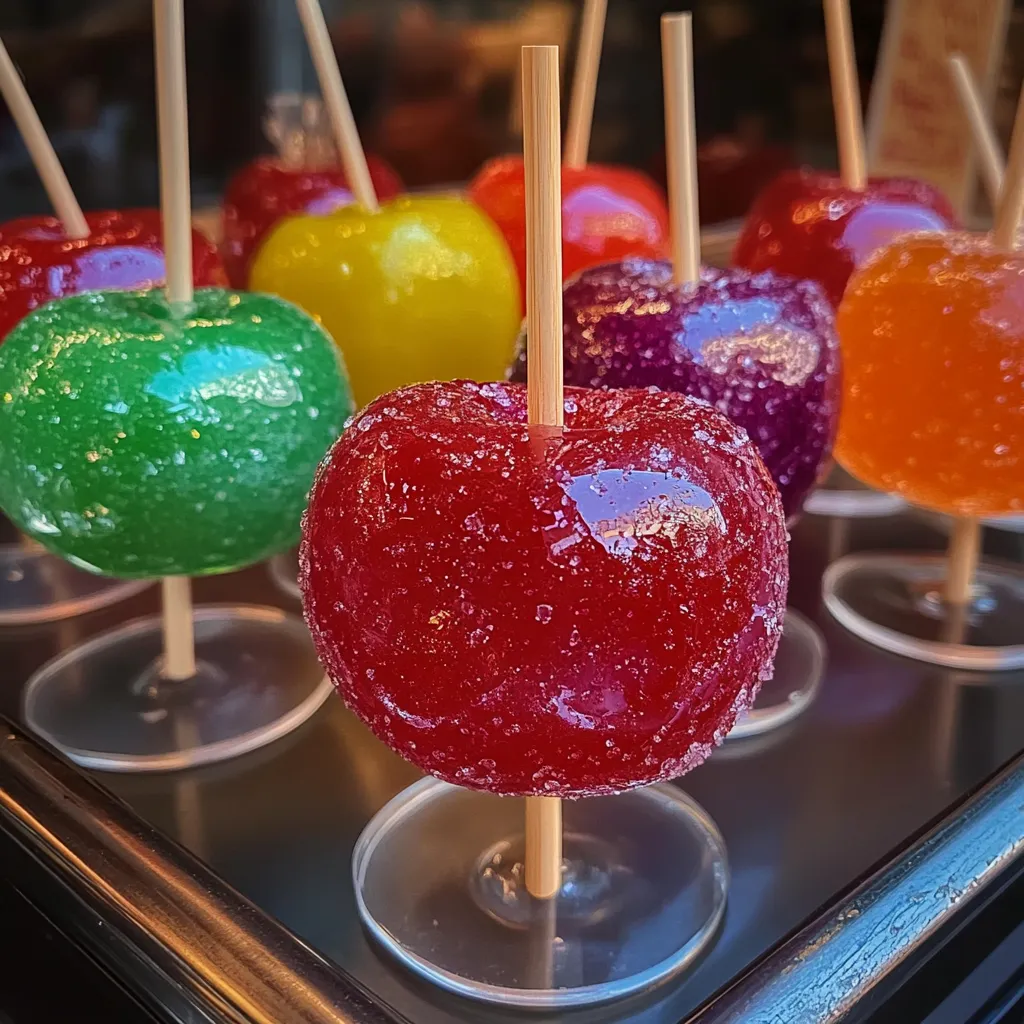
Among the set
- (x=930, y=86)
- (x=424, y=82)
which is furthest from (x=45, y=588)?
(x=930, y=86)

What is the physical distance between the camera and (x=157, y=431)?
21.5 inches

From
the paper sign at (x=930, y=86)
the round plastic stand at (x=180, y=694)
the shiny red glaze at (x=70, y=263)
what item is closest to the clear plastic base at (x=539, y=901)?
the round plastic stand at (x=180, y=694)

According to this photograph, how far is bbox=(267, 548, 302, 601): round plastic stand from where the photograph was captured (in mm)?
827

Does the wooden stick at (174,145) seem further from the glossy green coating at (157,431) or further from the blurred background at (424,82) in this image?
the blurred background at (424,82)

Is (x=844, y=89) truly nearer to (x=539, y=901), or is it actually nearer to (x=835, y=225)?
(x=835, y=225)

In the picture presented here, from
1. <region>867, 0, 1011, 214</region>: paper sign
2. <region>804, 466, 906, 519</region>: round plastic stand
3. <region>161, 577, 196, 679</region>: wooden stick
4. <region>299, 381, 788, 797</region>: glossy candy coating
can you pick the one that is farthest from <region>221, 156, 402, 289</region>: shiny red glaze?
<region>867, 0, 1011, 214</region>: paper sign

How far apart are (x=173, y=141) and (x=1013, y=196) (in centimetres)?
44

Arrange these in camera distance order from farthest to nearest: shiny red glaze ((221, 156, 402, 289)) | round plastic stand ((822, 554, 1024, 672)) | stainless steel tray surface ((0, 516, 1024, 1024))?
shiny red glaze ((221, 156, 402, 289)) < round plastic stand ((822, 554, 1024, 672)) < stainless steel tray surface ((0, 516, 1024, 1024))

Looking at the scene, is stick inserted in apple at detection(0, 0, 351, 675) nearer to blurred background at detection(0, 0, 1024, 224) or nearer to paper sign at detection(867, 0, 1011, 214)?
blurred background at detection(0, 0, 1024, 224)

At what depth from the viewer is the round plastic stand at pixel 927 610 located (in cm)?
73

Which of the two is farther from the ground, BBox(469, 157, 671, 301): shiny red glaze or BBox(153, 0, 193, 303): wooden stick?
BBox(153, 0, 193, 303): wooden stick

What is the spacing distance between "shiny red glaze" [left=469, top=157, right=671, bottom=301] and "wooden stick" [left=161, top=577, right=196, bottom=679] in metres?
0.35

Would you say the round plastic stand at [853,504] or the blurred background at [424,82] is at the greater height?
the blurred background at [424,82]

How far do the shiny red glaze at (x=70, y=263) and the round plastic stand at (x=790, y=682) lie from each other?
42cm
